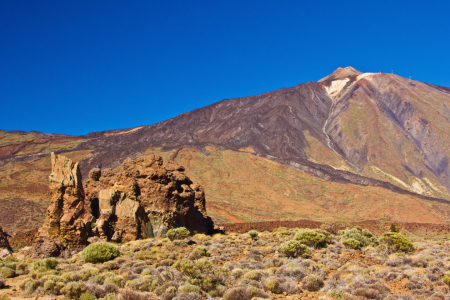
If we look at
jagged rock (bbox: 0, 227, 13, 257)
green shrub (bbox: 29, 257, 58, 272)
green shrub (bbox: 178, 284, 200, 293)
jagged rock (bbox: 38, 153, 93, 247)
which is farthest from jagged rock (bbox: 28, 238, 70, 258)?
green shrub (bbox: 178, 284, 200, 293)

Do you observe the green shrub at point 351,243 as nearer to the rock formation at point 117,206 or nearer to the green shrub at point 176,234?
the green shrub at point 176,234

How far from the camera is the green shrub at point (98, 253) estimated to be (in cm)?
1277

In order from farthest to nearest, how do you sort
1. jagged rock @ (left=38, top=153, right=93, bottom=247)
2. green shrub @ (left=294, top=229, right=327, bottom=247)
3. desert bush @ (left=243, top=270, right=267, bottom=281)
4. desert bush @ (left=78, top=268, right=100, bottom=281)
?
green shrub @ (left=294, top=229, right=327, bottom=247)
jagged rock @ (left=38, top=153, right=93, bottom=247)
desert bush @ (left=78, top=268, right=100, bottom=281)
desert bush @ (left=243, top=270, right=267, bottom=281)

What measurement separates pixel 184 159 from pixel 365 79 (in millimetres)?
109638

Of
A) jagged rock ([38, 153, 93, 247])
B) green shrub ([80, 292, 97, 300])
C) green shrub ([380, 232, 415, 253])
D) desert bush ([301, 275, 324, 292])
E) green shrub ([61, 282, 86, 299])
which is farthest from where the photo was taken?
green shrub ([380, 232, 415, 253])

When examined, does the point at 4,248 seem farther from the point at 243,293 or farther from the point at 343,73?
the point at 343,73

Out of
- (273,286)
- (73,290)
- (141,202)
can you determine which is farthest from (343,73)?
(73,290)

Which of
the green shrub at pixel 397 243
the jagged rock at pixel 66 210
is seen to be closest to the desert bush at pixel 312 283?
the green shrub at pixel 397 243

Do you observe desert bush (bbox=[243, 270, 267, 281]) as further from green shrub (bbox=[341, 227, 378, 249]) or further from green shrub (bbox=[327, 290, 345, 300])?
green shrub (bbox=[341, 227, 378, 249])

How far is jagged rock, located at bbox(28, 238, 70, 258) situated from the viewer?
13719mm

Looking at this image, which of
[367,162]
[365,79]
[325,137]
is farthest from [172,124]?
[365,79]

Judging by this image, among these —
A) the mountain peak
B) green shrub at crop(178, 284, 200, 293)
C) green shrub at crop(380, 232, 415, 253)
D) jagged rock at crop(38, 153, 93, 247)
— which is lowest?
green shrub at crop(380, 232, 415, 253)

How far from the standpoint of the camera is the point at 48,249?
13844 mm

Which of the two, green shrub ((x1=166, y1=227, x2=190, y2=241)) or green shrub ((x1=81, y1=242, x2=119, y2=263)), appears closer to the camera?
green shrub ((x1=81, y1=242, x2=119, y2=263))
